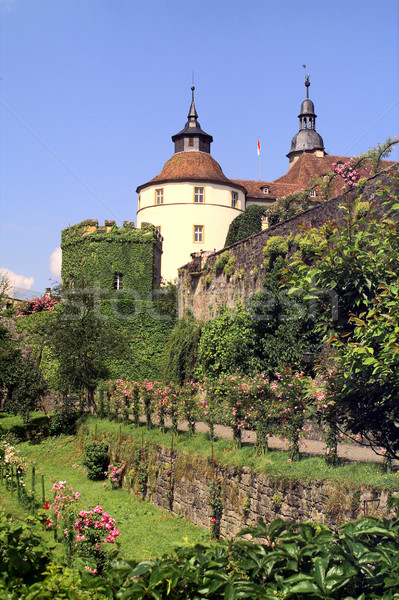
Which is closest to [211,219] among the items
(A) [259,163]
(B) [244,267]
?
(A) [259,163]

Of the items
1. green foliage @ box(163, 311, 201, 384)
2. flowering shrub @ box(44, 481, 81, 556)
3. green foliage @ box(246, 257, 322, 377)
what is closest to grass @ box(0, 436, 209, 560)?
flowering shrub @ box(44, 481, 81, 556)

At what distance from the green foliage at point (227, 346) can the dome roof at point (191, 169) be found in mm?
22073

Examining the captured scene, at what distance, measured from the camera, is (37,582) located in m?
4.02

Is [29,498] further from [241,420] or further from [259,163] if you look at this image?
[259,163]

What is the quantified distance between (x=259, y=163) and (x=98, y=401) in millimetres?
38787

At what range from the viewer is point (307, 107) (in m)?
69.4

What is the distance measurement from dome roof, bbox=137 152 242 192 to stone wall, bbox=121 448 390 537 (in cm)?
3150

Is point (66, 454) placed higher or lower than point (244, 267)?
lower

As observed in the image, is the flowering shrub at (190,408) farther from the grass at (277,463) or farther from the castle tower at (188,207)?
the castle tower at (188,207)

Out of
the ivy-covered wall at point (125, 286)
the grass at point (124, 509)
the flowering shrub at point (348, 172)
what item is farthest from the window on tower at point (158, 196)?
the grass at point (124, 509)

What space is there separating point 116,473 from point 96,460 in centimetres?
100

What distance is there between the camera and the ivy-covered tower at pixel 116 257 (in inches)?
1169

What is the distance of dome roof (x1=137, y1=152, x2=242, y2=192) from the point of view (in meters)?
44.2

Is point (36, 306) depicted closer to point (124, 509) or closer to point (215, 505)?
point (124, 509)
